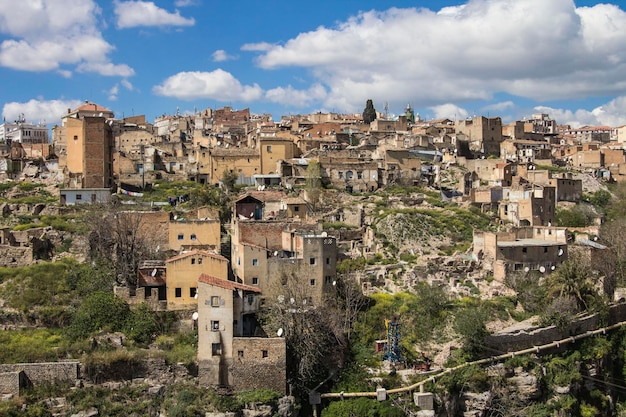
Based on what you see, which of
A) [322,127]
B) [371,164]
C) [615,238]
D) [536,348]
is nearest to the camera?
[536,348]

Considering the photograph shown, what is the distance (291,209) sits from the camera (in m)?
36.9

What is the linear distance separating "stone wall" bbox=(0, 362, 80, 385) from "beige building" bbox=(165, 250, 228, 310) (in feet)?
15.6

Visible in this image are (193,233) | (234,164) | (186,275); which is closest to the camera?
(186,275)

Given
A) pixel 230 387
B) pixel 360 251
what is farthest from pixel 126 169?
pixel 230 387

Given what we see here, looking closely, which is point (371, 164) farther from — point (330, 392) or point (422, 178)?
point (330, 392)

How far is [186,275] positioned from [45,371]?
6.26 meters

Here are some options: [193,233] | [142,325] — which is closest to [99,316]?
[142,325]

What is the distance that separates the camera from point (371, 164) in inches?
1774

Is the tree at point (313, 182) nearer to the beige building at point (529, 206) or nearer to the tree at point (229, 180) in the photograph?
the tree at point (229, 180)

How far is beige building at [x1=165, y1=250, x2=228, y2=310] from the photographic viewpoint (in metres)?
27.4

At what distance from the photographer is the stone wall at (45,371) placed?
77.2 ft

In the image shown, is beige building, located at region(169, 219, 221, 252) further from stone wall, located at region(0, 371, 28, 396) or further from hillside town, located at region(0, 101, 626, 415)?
stone wall, located at region(0, 371, 28, 396)

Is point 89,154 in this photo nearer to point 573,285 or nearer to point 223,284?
point 223,284

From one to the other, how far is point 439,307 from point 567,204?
20.7m
